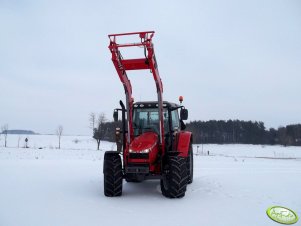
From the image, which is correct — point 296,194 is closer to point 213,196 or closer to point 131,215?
point 213,196

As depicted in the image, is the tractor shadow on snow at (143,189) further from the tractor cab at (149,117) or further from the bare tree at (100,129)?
the bare tree at (100,129)

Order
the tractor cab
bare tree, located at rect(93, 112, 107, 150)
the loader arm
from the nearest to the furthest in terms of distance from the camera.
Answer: the loader arm, the tractor cab, bare tree, located at rect(93, 112, 107, 150)

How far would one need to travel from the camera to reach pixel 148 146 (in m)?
7.05

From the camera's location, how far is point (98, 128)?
41781 mm

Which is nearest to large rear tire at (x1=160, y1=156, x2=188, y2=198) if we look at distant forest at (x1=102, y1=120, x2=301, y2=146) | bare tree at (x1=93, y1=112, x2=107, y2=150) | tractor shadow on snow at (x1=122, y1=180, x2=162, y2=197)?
tractor shadow on snow at (x1=122, y1=180, x2=162, y2=197)

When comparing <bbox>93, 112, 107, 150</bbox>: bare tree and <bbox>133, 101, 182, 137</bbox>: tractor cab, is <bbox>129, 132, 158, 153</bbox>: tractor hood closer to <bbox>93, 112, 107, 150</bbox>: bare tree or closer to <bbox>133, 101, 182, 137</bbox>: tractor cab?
<bbox>133, 101, 182, 137</bbox>: tractor cab

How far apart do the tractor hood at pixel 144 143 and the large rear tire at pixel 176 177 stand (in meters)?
0.56

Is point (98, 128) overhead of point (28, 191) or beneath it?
overhead

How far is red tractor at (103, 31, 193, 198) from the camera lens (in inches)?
269

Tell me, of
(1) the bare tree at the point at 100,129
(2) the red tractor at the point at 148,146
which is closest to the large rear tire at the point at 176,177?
(2) the red tractor at the point at 148,146

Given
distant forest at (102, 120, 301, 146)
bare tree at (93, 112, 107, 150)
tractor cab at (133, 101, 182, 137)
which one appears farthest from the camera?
distant forest at (102, 120, 301, 146)

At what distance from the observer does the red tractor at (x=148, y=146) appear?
6828 millimetres

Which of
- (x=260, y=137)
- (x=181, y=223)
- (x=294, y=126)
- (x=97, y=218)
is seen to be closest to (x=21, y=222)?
(x=97, y=218)

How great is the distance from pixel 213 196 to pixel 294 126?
9336cm
